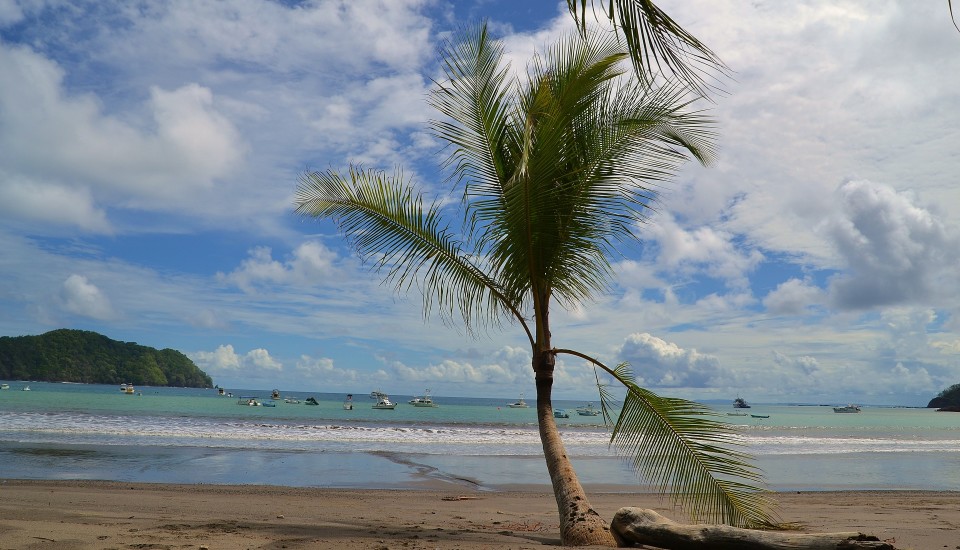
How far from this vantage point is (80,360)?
127312 millimetres

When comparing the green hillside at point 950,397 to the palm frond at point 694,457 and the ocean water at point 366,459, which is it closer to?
the ocean water at point 366,459

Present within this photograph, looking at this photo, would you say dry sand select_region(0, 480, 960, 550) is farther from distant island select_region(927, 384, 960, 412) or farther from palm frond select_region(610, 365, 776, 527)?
distant island select_region(927, 384, 960, 412)

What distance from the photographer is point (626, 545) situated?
650cm

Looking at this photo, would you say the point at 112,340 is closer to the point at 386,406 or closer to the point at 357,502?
the point at 386,406

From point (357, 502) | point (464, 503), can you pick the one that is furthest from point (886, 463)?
point (357, 502)

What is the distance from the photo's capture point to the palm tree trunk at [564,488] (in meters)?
6.68

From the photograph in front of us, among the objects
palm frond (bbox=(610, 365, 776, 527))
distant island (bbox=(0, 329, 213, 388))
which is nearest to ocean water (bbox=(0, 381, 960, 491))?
palm frond (bbox=(610, 365, 776, 527))

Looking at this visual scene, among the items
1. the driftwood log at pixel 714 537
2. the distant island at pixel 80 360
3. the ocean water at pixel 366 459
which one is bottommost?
the ocean water at pixel 366 459

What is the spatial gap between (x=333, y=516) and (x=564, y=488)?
3.76 meters

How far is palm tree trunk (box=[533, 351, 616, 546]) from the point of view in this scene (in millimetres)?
6676

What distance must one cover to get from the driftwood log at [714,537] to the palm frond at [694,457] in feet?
1.39

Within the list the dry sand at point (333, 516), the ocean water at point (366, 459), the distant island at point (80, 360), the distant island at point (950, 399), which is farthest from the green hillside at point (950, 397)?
the distant island at point (80, 360)

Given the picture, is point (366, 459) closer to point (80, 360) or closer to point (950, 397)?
point (80, 360)

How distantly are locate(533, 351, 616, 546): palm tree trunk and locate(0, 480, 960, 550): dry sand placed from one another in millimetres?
394
